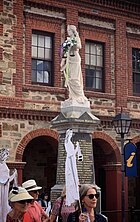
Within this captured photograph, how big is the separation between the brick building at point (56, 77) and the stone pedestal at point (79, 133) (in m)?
4.27

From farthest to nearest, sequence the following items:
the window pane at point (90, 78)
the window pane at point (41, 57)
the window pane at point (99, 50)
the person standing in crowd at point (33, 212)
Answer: the window pane at point (99, 50) → the window pane at point (90, 78) → the window pane at point (41, 57) → the person standing in crowd at point (33, 212)

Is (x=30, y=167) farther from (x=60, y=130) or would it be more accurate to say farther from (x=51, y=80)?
(x=60, y=130)

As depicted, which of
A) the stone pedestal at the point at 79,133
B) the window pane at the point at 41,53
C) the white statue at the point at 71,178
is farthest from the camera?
the window pane at the point at 41,53

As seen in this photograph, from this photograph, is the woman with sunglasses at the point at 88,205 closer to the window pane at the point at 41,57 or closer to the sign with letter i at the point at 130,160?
the sign with letter i at the point at 130,160

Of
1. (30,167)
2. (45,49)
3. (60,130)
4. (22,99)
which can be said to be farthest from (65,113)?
(30,167)

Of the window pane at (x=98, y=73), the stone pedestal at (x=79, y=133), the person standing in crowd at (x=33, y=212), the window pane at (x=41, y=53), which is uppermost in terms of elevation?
the window pane at (x=41, y=53)

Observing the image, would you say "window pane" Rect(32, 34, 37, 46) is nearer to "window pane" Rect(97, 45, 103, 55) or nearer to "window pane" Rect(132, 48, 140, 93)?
"window pane" Rect(97, 45, 103, 55)

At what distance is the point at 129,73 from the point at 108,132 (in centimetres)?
268

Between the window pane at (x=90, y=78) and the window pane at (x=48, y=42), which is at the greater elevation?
the window pane at (x=48, y=42)

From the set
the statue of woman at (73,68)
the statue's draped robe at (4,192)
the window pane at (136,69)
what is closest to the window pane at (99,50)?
the window pane at (136,69)

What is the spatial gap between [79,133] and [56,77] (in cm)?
593

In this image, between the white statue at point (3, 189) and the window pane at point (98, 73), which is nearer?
the white statue at point (3, 189)

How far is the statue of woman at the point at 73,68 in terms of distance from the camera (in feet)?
43.7

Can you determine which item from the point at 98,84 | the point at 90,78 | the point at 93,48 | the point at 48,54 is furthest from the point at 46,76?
the point at 93,48
